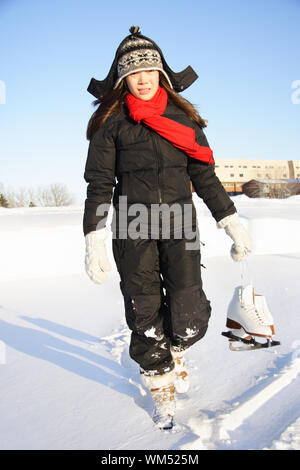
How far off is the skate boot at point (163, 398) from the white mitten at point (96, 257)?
55cm

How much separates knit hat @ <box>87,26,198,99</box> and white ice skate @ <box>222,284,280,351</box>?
3.97ft

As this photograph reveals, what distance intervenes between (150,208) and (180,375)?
2.99ft

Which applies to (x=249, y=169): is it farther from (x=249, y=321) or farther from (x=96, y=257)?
(x=96, y=257)

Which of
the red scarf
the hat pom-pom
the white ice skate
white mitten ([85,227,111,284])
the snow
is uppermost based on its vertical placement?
the hat pom-pom

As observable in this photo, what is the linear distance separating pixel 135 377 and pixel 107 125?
1.42 metres

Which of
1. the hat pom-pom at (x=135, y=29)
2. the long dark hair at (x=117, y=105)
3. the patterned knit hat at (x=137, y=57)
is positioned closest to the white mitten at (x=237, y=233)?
the long dark hair at (x=117, y=105)

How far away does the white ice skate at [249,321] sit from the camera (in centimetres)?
170

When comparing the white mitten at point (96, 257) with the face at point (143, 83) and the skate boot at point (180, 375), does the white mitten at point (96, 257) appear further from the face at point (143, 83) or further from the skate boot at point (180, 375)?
the face at point (143, 83)

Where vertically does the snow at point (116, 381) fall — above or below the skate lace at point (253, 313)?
below

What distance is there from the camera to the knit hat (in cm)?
182

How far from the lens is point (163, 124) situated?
1.69 metres

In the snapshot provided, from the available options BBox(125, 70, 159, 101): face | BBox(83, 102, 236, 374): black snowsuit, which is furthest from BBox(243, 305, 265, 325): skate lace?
BBox(125, 70, 159, 101): face

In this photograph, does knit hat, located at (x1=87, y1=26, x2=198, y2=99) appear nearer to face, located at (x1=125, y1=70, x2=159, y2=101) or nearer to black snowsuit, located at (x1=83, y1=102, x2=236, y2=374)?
face, located at (x1=125, y1=70, x2=159, y2=101)
